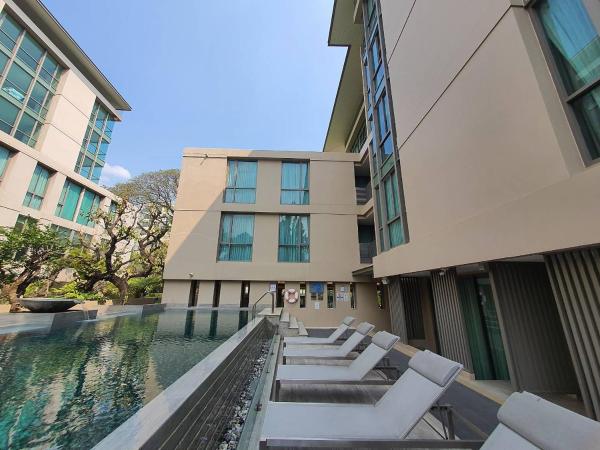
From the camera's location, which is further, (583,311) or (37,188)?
(37,188)

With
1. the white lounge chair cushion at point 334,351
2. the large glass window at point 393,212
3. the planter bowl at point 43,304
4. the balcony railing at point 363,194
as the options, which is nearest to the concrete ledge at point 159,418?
the white lounge chair cushion at point 334,351

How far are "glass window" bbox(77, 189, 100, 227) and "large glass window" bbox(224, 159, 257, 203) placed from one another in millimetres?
13070

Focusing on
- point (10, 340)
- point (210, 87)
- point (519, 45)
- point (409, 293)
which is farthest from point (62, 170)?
point (519, 45)

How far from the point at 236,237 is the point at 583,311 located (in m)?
14.7

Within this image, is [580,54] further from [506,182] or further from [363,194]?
[363,194]

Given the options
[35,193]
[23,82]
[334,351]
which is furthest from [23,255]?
[334,351]

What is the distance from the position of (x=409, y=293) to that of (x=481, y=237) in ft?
16.4

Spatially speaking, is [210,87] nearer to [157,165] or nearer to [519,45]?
[157,165]

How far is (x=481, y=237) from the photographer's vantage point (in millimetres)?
4512

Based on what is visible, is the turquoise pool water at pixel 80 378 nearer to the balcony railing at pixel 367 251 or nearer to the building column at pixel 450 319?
the building column at pixel 450 319

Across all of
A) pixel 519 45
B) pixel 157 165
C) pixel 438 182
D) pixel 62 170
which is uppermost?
pixel 157 165

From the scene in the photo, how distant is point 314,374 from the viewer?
3840 millimetres

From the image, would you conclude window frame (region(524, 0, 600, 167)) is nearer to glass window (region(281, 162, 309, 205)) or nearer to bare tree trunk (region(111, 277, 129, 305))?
glass window (region(281, 162, 309, 205))

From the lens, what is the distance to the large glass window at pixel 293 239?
15.5m
